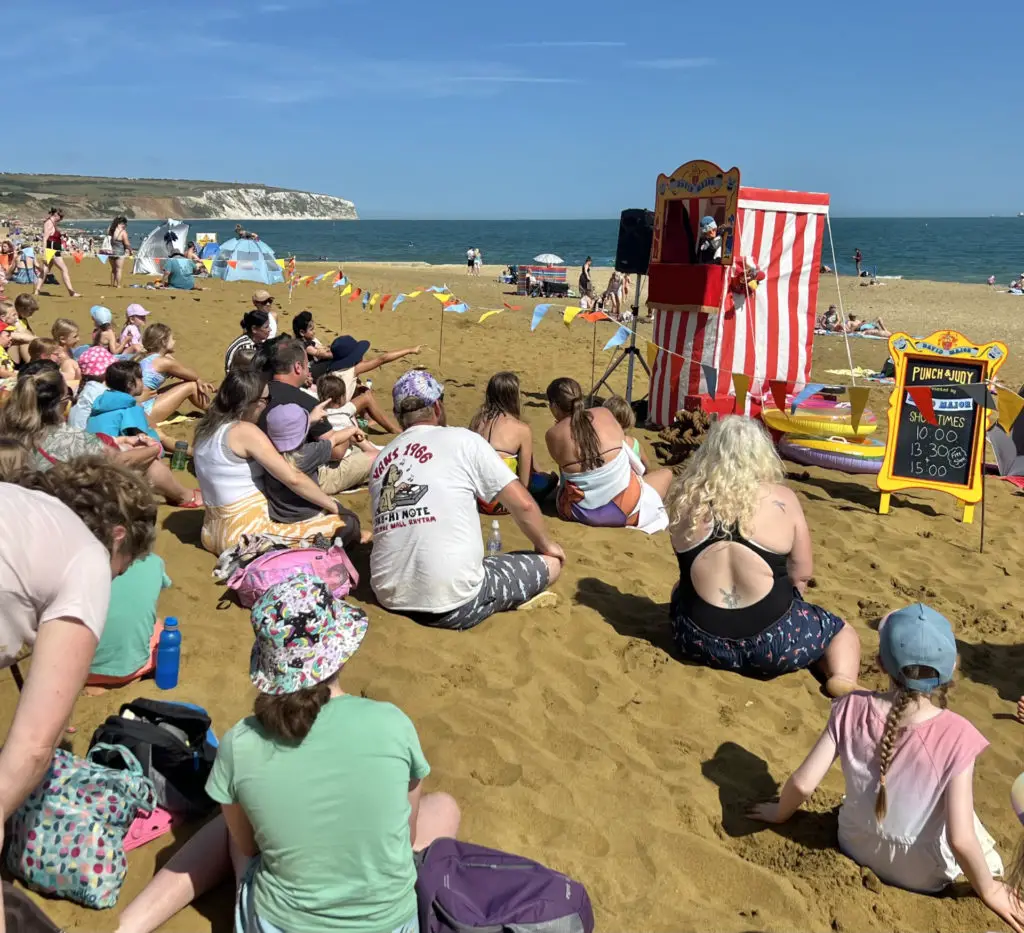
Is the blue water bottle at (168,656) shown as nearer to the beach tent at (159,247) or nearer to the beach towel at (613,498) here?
the beach towel at (613,498)

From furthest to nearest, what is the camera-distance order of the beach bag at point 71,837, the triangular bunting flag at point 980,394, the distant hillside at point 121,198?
the distant hillside at point 121,198 → the triangular bunting flag at point 980,394 → the beach bag at point 71,837

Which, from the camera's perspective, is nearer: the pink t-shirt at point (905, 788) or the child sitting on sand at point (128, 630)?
the pink t-shirt at point (905, 788)

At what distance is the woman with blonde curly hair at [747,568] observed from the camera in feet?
13.6

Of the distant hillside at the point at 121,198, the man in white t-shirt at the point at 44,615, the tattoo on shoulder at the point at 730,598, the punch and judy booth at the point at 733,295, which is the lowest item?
the tattoo on shoulder at the point at 730,598

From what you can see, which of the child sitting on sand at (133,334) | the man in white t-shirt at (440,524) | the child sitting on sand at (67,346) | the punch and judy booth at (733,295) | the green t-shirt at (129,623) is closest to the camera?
the green t-shirt at (129,623)

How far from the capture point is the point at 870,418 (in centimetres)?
877

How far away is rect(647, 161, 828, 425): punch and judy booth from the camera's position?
910 centimetres

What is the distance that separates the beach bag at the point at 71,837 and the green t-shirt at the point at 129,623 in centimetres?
98

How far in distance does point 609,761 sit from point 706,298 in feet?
21.1

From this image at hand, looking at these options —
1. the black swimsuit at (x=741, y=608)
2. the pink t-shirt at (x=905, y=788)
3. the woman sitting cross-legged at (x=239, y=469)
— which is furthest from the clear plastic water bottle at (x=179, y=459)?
the pink t-shirt at (x=905, y=788)

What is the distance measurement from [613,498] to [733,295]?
12.4 ft

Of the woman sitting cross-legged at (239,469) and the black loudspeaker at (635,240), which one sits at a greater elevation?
the black loudspeaker at (635,240)

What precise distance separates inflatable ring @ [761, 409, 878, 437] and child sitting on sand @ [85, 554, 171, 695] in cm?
626

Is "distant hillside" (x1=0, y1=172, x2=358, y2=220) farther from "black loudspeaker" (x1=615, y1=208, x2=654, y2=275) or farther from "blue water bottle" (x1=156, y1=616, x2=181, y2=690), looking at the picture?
"blue water bottle" (x1=156, y1=616, x2=181, y2=690)
